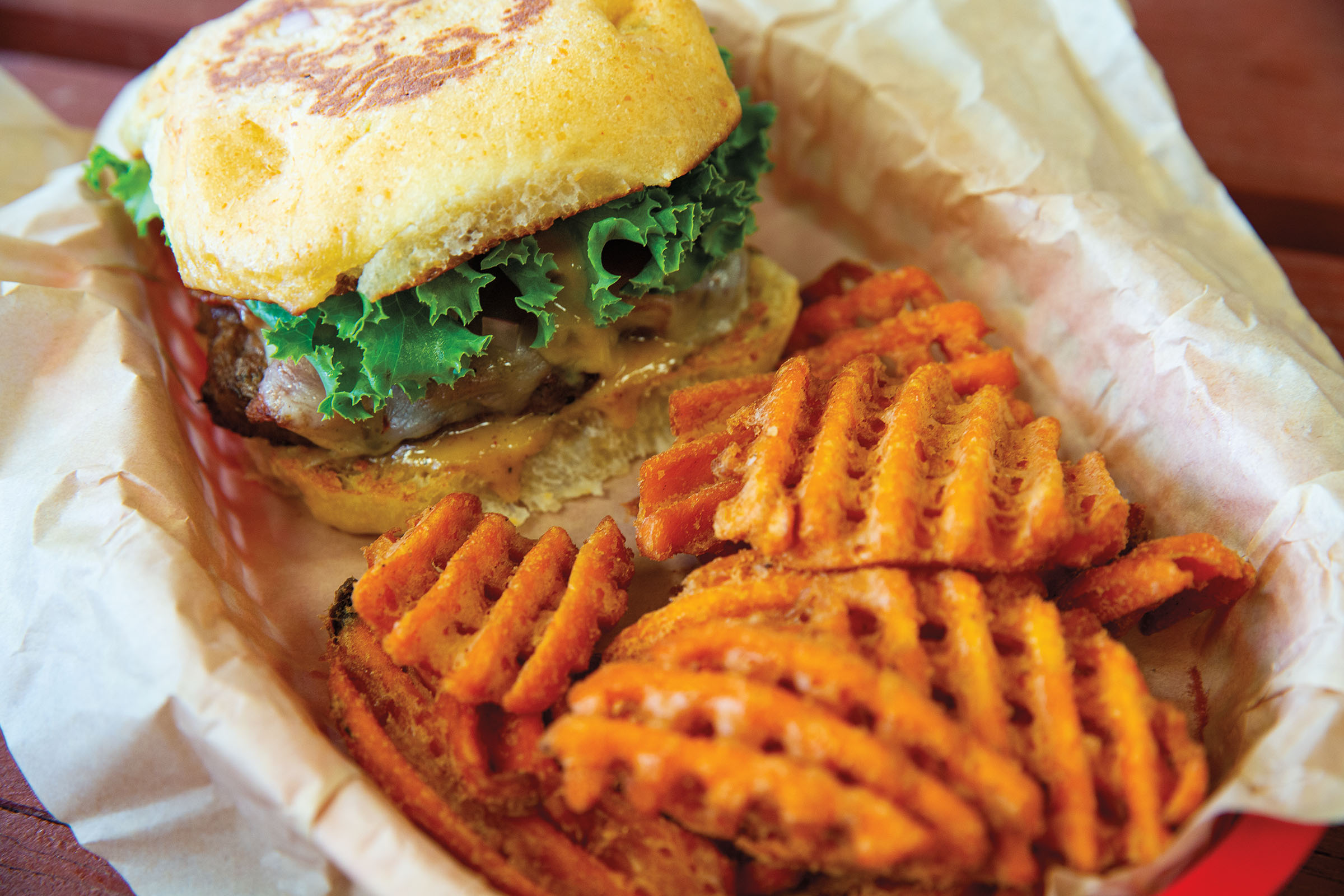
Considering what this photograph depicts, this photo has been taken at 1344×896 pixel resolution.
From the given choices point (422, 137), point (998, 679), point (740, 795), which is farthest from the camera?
point (422, 137)

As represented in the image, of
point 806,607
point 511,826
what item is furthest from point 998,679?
point 511,826

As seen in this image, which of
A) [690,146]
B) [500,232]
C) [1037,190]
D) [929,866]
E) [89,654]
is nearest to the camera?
[929,866]

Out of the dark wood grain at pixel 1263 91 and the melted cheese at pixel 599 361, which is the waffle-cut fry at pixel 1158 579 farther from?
the dark wood grain at pixel 1263 91

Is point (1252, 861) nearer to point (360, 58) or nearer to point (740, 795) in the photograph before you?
point (740, 795)

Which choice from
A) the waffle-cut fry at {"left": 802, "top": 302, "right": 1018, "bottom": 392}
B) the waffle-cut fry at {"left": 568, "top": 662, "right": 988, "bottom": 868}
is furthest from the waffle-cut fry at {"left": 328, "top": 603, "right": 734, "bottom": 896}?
the waffle-cut fry at {"left": 802, "top": 302, "right": 1018, "bottom": 392}

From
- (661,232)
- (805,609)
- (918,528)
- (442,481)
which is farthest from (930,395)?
(442,481)

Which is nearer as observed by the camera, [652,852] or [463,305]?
[652,852]

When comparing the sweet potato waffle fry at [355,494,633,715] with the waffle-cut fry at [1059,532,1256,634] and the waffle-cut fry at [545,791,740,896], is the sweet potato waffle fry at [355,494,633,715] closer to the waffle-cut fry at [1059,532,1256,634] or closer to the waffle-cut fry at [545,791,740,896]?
the waffle-cut fry at [545,791,740,896]

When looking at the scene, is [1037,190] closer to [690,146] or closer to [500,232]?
[690,146]
